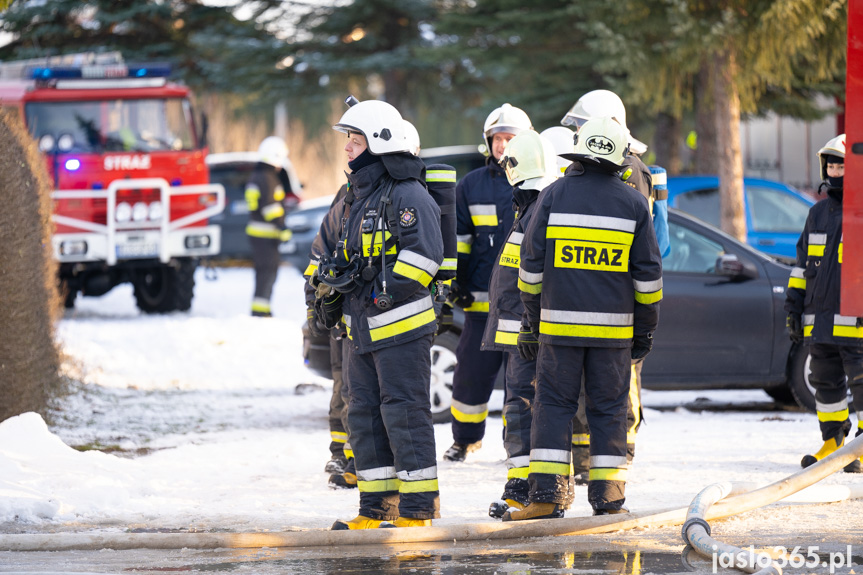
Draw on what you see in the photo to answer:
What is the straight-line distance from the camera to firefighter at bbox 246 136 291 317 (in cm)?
1259

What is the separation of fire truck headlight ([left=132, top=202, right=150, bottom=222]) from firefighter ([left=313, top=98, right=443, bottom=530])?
29.3 feet

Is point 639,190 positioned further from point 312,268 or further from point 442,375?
point 442,375

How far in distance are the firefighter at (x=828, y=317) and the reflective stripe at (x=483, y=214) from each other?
5.74 ft

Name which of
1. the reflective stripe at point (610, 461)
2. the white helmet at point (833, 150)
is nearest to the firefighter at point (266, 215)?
the white helmet at point (833, 150)

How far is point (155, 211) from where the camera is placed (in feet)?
45.3

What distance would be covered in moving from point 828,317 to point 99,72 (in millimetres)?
9923

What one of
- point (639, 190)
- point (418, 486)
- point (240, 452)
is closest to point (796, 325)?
point (639, 190)

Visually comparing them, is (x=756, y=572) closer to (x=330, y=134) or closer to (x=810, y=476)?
(x=810, y=476)

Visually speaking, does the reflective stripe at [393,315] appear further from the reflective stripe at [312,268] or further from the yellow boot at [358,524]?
the yellow boot at [358,524]

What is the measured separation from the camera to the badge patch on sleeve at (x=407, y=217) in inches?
199

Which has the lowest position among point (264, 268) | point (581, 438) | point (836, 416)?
point (264, 268)

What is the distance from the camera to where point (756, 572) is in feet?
13.9

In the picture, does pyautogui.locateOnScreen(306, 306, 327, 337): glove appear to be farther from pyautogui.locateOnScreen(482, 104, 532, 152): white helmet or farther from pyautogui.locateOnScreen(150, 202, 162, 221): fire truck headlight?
pyautogui.locateOnScreen(150, 202, 162, 221): fire truck headlight

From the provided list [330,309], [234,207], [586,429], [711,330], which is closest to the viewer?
[330,309]
